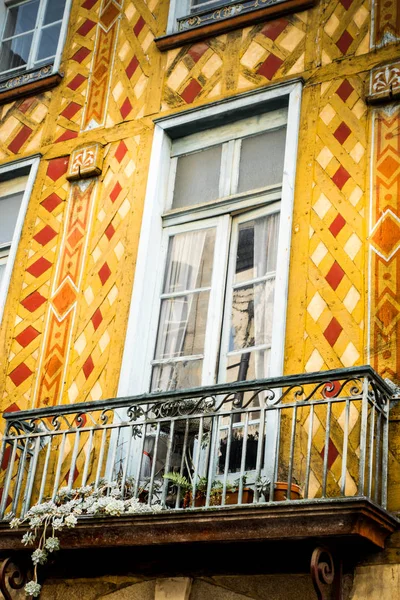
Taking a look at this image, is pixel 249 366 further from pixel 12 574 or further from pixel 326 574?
pixel 12 574

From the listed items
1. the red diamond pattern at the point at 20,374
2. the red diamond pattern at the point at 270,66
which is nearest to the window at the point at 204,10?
the red diamond pattern at the point at 270,66

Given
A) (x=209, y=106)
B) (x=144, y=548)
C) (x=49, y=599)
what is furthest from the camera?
(x=209, y=106)

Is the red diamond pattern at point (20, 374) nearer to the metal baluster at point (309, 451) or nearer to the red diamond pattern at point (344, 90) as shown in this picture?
the metal baluster at point (309, 451)

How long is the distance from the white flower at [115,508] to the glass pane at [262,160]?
3.00 meters

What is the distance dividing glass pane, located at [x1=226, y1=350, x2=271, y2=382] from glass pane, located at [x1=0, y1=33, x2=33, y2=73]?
4557 millimetres

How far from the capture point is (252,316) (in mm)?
8641

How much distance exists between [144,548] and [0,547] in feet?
3.63

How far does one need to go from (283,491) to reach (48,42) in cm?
595

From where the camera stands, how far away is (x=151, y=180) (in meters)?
9.59

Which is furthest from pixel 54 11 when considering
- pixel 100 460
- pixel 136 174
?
pixel 100 460

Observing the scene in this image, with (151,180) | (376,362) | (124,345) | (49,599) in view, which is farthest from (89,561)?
(151,180)

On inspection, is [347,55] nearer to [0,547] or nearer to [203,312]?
[203,312]

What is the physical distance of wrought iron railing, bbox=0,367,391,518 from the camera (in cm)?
723

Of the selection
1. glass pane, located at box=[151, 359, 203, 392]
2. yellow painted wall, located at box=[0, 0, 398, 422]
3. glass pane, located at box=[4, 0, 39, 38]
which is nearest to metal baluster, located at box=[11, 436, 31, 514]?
yellow painted wall, located at box=[0, 0, 398, 422]
